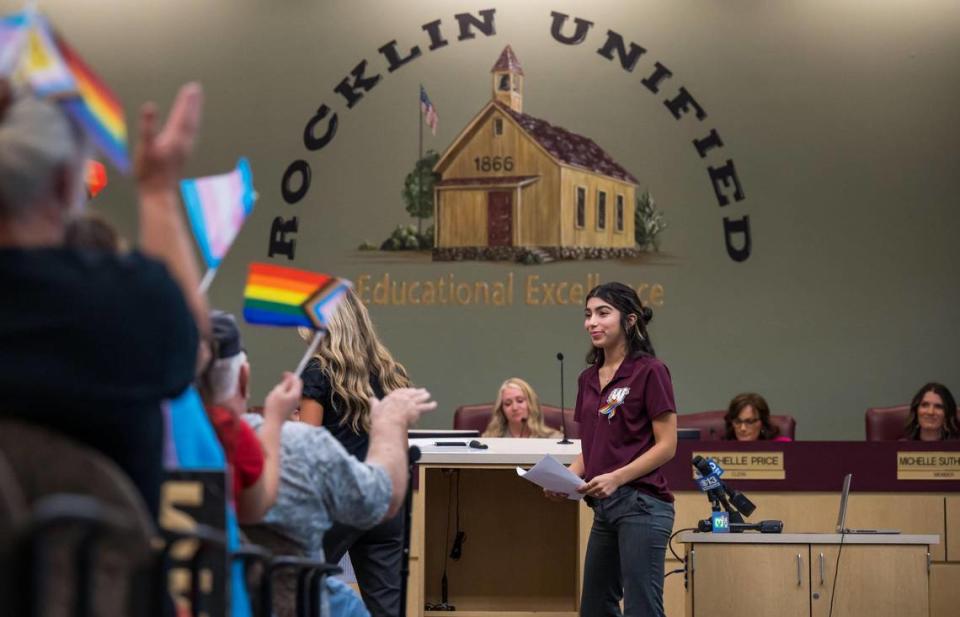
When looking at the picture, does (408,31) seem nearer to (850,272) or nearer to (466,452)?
(850,272)

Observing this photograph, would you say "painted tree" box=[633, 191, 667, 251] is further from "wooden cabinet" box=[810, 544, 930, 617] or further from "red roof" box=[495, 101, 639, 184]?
"wooden cabinet" box=[810, 544, 930, 617]

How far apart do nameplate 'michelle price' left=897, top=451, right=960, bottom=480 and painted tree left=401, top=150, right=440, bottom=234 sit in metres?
3.86

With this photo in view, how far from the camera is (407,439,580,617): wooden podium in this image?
585cm

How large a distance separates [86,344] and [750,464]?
4.58 m

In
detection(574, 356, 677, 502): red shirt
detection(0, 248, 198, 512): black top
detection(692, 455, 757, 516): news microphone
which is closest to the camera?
detection(0, 248, 198, 512): black top

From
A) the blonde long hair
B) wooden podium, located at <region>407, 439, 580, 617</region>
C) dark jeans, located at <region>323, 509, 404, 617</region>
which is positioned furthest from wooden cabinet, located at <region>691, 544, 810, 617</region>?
the blonde long hair

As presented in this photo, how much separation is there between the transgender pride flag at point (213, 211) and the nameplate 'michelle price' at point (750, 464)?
12.4 feet

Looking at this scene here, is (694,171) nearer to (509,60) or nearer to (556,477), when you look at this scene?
(509,60)

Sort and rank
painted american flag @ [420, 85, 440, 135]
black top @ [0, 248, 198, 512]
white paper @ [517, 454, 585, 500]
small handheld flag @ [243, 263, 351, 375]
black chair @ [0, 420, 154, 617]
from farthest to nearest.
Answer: painted american flag @ [420, 85, 440, 135], white paper @ [517, 454, 585, 500], small handheld flag @ [243, 263, 351, 375], black top @ [0, 248, 198, 512], black chair @ [0, 420, 154, 617]

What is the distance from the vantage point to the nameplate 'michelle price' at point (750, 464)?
5.77m

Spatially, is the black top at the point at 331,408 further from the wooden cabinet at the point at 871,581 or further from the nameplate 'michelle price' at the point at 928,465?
the nameplate 'michelle price' at the point at 928,465

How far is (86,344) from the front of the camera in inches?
61.5

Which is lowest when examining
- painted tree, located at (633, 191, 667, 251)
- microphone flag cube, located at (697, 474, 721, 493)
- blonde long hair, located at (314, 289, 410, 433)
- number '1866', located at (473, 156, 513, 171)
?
microphone flag cube, located at (697, 474, 721, 493)

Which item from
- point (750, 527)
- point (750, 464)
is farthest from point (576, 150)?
point (750, 527)
